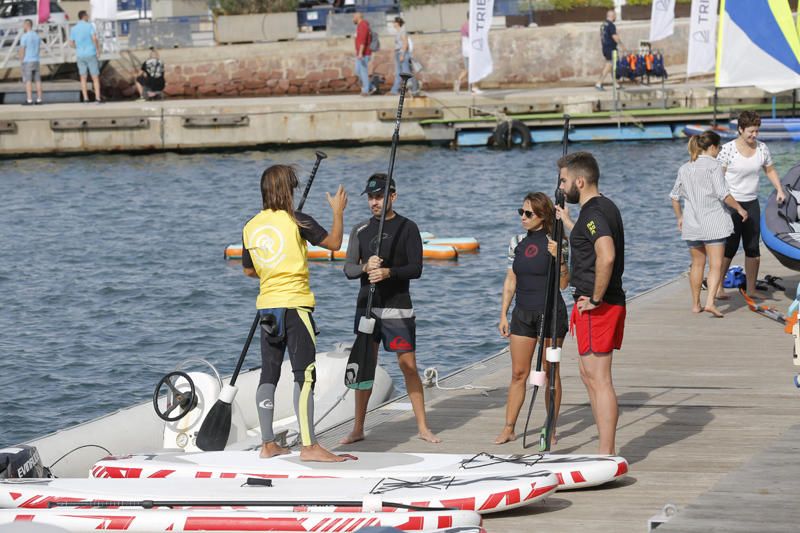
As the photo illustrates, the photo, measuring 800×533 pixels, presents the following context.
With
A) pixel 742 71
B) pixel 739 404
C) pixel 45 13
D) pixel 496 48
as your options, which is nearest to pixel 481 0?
pixel 496 48

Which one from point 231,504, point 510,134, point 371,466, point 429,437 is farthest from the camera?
point 510,134

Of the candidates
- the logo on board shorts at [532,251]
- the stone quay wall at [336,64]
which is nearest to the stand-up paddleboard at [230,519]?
the logo on board shorts at [532,251]

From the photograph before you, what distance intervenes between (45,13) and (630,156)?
644 inches

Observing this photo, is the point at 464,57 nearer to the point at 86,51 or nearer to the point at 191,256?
the point at 86,51

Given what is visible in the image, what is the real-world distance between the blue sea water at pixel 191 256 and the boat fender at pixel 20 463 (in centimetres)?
382

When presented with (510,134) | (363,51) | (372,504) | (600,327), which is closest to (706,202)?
(600,327)

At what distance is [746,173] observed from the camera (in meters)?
12.8

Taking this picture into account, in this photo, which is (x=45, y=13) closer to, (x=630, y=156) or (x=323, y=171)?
(x=323, y=171)

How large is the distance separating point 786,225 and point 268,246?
280 inches

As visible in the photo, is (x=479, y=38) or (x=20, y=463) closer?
(x=20, y=463)

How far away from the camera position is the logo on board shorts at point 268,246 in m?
8.01

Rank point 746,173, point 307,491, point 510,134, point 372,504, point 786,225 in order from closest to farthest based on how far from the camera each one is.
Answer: point 372,504, point 307,491, point 746,173, point 786,225, point 510,134

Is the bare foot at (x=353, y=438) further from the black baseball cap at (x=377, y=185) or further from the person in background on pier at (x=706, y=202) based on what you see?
the person in background on pier at (x=706, y=202)

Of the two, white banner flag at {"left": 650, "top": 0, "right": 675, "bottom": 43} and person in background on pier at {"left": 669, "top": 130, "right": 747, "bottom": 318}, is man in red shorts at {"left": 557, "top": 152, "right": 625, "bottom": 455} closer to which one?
person in background on pier at {"left": 669, "top": 130, "right": 747, "bottom": 318}
